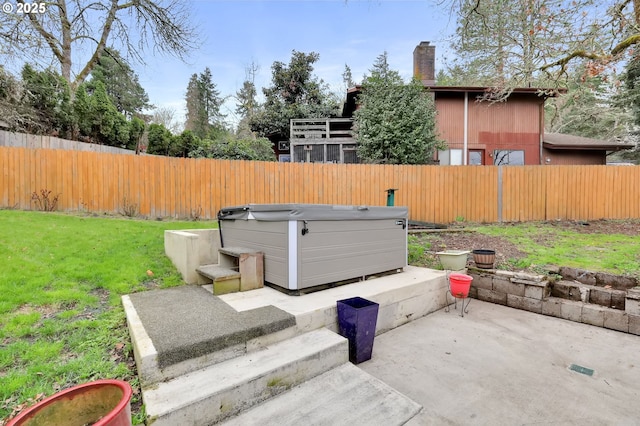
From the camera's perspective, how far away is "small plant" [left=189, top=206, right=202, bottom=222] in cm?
745

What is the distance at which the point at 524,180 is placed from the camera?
8906 mm

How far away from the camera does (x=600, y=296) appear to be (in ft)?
12.0

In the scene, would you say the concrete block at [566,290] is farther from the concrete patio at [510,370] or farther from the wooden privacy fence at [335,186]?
the wooden privacy fence at [335,186]

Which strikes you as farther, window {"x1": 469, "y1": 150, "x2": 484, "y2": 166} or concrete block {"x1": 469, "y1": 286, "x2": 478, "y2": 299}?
window {"x1": 469, "y1": 150, "x2": 484, "y2": 166}

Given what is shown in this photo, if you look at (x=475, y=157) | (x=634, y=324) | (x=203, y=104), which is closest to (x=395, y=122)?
(x=475, y=157)

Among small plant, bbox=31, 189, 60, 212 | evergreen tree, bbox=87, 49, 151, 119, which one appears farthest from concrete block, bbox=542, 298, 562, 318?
evergreen tree, bbox=87, 49, 151, 119

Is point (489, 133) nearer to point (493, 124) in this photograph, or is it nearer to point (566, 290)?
point (493, 124)

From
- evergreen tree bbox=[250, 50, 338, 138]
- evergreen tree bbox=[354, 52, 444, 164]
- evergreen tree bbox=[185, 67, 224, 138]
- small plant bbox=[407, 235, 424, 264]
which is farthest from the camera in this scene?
evergreen tree bbox=[185, 67, 224, 138]

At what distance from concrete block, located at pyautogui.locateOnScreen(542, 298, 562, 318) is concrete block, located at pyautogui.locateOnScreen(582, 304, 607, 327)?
0.81ft

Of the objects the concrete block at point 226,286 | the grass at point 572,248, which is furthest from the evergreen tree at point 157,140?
the grass at point 572,248

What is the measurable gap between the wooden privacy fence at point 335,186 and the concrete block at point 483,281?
4.29 metres

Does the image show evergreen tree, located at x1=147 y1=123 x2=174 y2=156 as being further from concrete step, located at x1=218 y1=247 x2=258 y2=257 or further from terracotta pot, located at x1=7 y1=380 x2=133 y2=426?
terracotta pot, located at x1=7 y1=380 x2=133 y2=426

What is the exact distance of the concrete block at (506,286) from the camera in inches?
163

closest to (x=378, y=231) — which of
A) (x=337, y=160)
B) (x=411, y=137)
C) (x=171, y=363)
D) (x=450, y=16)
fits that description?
(x=171, y=363)
